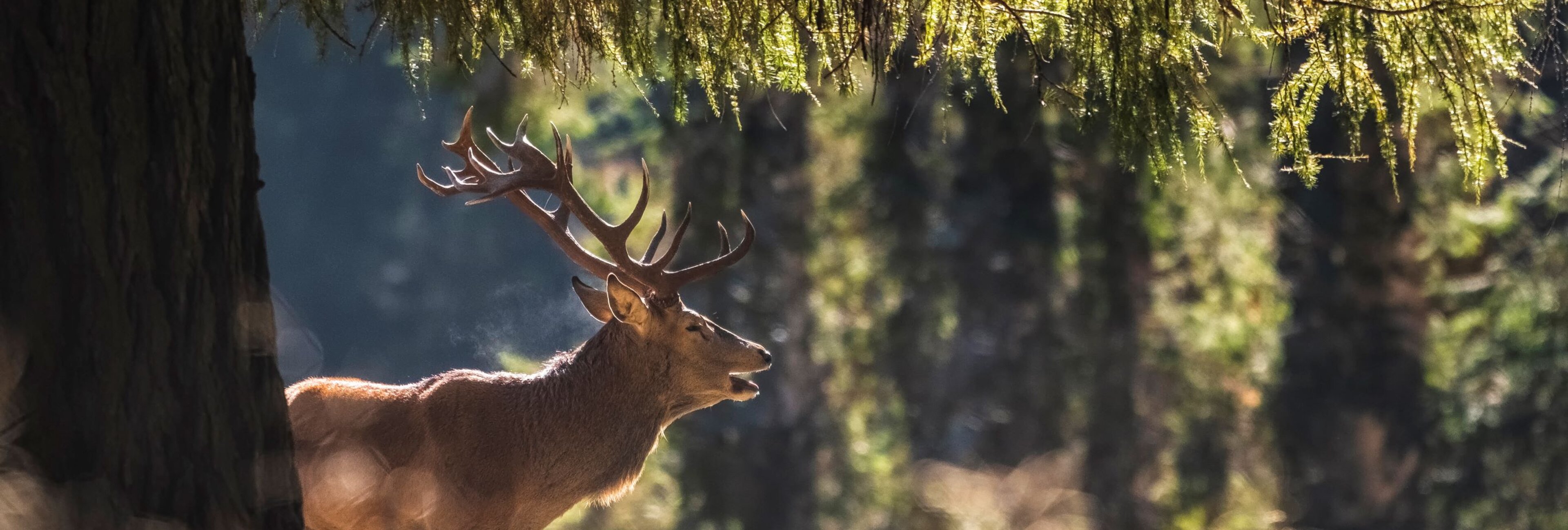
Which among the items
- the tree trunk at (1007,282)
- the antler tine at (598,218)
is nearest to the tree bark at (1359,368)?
the tree trunk at (1007,282)

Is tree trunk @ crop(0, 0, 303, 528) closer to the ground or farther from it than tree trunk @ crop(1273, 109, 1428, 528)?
farther from it

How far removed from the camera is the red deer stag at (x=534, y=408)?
5.53m

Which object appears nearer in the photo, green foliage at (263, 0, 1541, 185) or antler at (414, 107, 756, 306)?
green foliage at (263, 0, 1541, 185)

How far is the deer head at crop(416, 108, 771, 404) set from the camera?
6.11 metres

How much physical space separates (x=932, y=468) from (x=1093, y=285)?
8.02ft

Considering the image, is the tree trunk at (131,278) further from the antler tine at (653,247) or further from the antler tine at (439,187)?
the antler tine at (653,247)

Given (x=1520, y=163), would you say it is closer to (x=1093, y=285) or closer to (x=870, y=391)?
(x=1093, y=285)

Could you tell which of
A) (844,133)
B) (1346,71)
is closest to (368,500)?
(1346,71)

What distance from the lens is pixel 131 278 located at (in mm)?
3312

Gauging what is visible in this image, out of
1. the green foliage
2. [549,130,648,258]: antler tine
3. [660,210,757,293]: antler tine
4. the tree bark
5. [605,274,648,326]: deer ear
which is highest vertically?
the green foliage

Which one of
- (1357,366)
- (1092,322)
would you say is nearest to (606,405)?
(1092,322)

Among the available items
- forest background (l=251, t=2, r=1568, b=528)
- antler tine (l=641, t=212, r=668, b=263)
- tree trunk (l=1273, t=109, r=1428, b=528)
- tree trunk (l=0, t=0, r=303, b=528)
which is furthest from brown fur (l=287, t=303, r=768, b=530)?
tree trunk (l=1273, t=109, r=1428, b=528)

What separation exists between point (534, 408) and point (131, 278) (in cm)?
266

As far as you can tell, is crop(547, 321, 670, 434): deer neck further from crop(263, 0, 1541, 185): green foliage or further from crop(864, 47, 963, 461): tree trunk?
crop(864, 47, 963, 461): tree trunk
